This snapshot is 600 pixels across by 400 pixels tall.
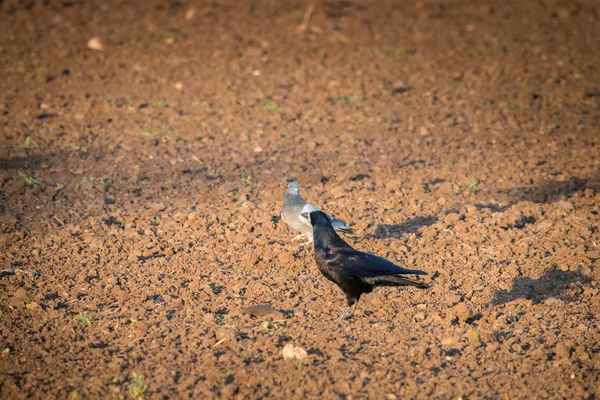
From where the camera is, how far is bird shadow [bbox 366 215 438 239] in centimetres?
670

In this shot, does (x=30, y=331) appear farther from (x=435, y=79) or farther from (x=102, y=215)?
(x=435, y=79)

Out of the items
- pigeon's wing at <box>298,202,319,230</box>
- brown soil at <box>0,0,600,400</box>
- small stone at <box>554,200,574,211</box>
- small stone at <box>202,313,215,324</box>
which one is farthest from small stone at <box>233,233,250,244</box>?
small stone at <box>554,200,574,211</box>

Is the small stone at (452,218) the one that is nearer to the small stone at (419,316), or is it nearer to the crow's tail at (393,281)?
the small stone at (419,316)

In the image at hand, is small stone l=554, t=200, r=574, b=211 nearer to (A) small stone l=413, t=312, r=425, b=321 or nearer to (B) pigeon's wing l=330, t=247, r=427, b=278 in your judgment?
(A) small stone l=413, t=312, r=425, b=321

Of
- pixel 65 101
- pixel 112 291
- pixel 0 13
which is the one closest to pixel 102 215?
pixel 112 291

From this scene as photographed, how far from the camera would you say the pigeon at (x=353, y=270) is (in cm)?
515

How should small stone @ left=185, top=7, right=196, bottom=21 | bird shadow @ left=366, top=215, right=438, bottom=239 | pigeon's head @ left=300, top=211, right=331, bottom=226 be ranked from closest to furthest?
1. pigeon's head @ left=300, top=211, right=331, bottom=226
2. bird shadow @ left=366, top=215, right=438, bottom=239
3. small stone @ left=185, top=7, right=196, bottom=21

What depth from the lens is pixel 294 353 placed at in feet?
15.9

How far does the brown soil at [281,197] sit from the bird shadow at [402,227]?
0.10 ft

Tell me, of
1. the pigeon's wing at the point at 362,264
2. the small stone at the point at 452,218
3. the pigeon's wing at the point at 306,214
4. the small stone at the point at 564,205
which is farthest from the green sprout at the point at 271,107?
the pigeon's wing at the point at 362,264

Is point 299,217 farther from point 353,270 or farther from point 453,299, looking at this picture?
point 453,299

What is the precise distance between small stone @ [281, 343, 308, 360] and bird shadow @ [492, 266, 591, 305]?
1782 mm

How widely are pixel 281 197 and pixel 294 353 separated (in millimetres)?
2850

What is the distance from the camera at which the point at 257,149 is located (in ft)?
28.5
